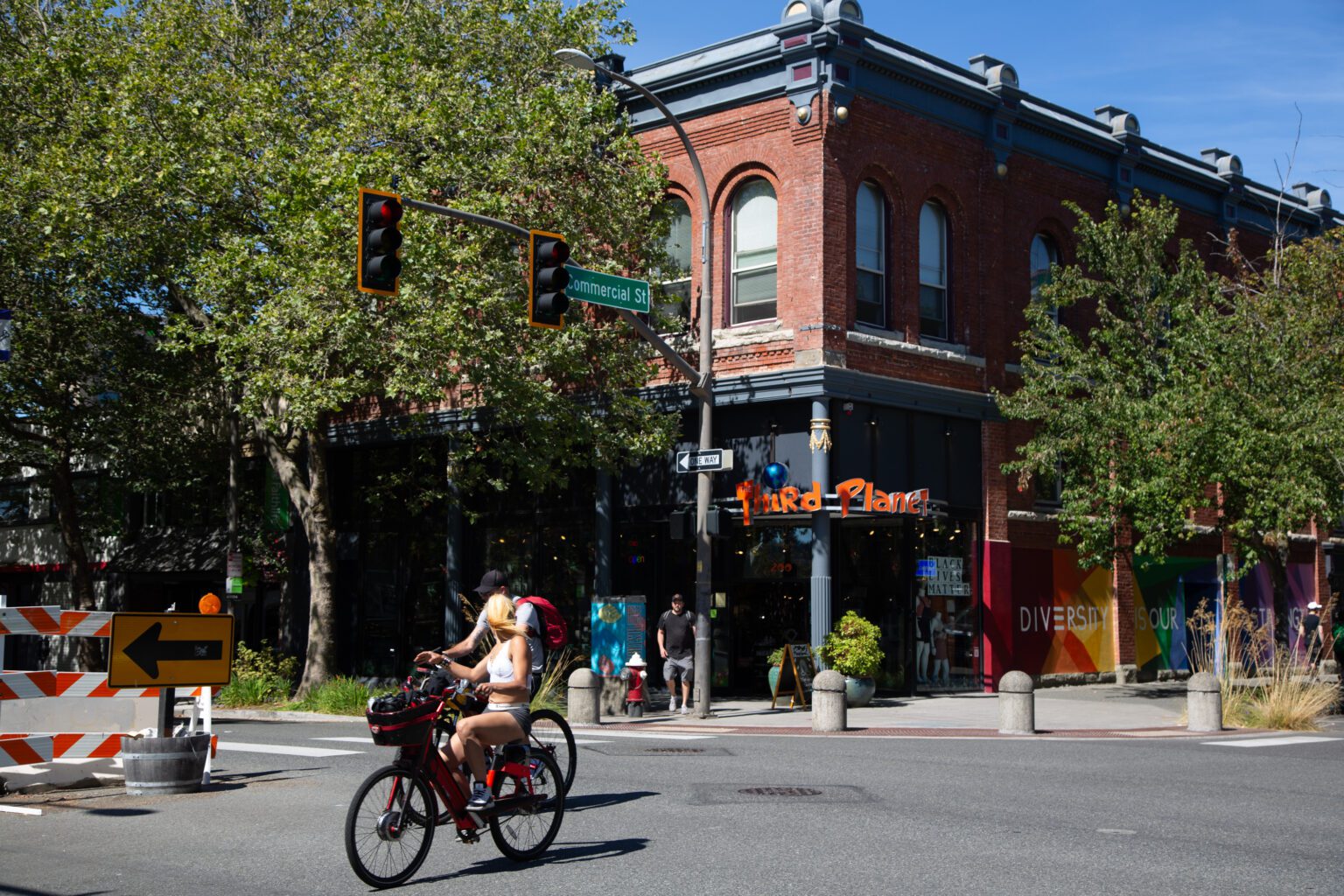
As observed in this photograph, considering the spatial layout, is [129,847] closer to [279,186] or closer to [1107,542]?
[279,186]

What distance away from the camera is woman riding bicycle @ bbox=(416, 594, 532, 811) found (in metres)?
8.37

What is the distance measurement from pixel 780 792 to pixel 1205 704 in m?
9.71

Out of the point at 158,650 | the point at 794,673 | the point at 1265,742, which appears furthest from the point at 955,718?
the point at 158,650

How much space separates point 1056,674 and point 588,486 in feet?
32.3

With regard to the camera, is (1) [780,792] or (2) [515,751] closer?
(2) [515,751]

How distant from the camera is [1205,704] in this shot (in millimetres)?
19016

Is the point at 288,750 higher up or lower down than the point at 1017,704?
lower down

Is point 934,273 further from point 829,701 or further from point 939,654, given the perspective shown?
point 829,701

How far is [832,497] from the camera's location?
23766 millimetres

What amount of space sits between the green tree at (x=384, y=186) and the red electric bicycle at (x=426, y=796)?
12.9 m

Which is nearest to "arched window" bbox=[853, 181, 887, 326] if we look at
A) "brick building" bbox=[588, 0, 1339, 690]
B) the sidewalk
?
"brick building" bbox=[588, 0, 1339, 690]

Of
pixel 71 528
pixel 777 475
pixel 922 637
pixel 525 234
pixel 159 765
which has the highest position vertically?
pixel 525 234

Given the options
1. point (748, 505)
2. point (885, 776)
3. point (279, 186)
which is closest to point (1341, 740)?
point (885, 776)

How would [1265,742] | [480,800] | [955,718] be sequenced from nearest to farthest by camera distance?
[480,800]
[1265,742]
[955,718]
